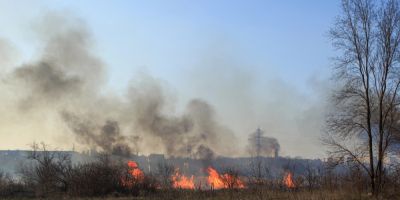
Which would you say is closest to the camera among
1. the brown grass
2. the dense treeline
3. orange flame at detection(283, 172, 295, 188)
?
the brown grass

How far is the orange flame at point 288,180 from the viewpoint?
3753cm

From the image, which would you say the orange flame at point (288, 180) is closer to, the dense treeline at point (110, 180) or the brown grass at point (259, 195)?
the dense treeline at point (110, 180)

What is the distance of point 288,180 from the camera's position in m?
39.2

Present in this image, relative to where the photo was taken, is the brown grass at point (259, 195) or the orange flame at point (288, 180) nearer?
the brown grass at point (259, 195)

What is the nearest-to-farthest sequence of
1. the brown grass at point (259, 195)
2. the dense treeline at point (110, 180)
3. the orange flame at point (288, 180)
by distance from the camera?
the brown grass at point (259, 195) → the dense treeline at point (110, 180) → the orange flame at point (288, 180)

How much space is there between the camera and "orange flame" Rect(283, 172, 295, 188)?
3753 cm

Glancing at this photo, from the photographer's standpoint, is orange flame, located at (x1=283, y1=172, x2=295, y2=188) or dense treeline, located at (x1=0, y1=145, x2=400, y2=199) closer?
dense treeline, located at (x1=0, y1=145, x2=400, y2=199)

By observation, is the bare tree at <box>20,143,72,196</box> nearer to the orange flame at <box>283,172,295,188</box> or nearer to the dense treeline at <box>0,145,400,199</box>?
the dense treeline at <box>0,145,400,199</box>

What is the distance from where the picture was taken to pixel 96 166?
39.0 metres

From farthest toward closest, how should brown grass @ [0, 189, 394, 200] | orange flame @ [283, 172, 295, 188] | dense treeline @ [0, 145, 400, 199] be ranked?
orange flame @ [283, 172, 295, 188]
dense treeline @ [0, 145, 400, 199]
brown grass @ [0, 189, 394, 200]

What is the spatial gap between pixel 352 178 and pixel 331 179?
11.8 ft

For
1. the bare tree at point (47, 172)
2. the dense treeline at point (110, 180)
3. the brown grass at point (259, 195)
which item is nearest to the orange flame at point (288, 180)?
the dense treeline at point (110, 180)

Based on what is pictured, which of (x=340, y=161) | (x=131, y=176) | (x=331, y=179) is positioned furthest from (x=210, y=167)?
(x=340, y=161)

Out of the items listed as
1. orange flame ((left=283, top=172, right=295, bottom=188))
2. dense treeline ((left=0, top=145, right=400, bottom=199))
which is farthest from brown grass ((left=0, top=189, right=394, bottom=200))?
orange flame ((left=283, top=172, right=295, bottom=188))
